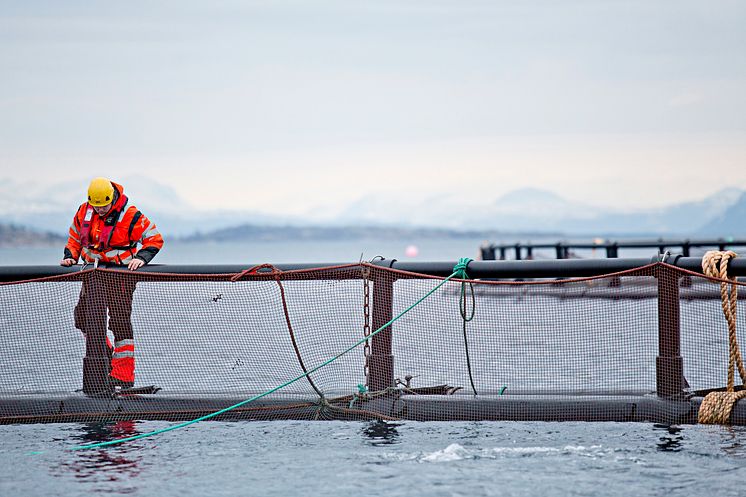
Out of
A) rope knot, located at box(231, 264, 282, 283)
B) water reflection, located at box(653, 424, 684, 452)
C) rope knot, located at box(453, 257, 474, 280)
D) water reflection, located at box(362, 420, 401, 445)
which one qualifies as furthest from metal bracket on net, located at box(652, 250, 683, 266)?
rope knot, located at box(231, 264, 282, 283)

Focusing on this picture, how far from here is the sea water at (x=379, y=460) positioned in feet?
20.8

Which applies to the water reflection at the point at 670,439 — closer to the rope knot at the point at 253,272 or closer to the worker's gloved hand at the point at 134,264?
the rope knot at the point at 253,272

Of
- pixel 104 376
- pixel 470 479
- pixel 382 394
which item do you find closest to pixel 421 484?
pixel 470 479

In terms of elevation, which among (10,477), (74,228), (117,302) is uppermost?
(74,228)

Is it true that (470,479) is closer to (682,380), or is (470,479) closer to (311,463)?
(311,463)

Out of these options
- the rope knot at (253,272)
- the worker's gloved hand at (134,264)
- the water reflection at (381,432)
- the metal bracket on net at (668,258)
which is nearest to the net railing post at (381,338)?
the water reflection at (381,432)

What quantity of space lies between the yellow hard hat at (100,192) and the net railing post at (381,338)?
8.97ft

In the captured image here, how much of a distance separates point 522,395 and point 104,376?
3444 mm

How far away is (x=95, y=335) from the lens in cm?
841

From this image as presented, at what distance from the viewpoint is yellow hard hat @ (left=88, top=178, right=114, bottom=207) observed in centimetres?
914

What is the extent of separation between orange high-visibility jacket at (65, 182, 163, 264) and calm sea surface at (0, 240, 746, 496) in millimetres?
1639

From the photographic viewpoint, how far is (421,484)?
6398 mm

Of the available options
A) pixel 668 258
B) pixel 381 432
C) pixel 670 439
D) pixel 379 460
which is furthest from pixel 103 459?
pixel 668 258

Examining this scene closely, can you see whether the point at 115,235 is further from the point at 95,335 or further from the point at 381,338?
the point at 381,338
